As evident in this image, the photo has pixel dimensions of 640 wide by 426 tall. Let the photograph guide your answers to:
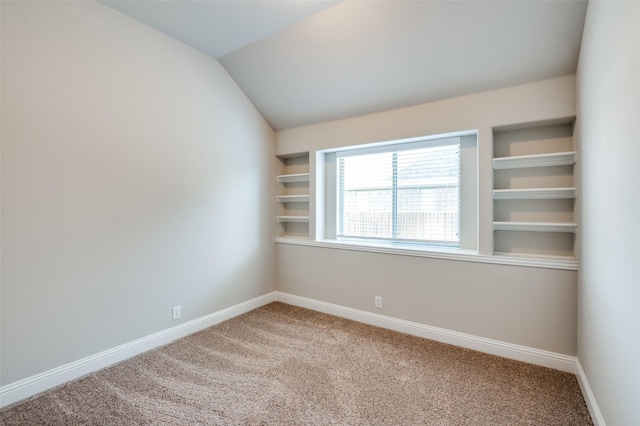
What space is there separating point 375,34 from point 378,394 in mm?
2821

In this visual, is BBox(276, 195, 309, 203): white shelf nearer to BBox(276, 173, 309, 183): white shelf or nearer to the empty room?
BBox(276, 173, 309, 183): white shelf

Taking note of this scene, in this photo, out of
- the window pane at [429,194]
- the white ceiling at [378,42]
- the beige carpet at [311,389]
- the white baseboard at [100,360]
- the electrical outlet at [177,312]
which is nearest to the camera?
the beige carpet at [311,389]

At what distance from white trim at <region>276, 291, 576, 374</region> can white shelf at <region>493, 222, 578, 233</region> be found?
0.98 meters

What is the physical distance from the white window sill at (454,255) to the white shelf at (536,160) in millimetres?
787

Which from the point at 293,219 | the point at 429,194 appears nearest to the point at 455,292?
the point at 429,194

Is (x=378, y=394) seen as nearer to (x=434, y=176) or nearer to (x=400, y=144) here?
(x=434, y=176)

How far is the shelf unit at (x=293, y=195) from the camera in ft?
13.2

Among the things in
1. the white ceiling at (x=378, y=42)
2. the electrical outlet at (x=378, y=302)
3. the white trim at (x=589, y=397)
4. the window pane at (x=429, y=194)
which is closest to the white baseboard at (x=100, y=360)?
the electrical outlet at (x=378, y=302)

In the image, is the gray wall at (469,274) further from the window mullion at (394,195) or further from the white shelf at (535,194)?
the window mullion at (394,195)

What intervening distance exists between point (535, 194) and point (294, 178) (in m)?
2.70

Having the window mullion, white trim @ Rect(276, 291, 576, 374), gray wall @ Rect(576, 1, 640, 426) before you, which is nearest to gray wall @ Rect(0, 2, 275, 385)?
white trim @ Rect(276, 291, 576, 374)

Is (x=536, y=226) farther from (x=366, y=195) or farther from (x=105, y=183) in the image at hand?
(x=105, y=183)

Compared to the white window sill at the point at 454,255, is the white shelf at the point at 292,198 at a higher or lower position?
higher

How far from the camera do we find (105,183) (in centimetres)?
238
